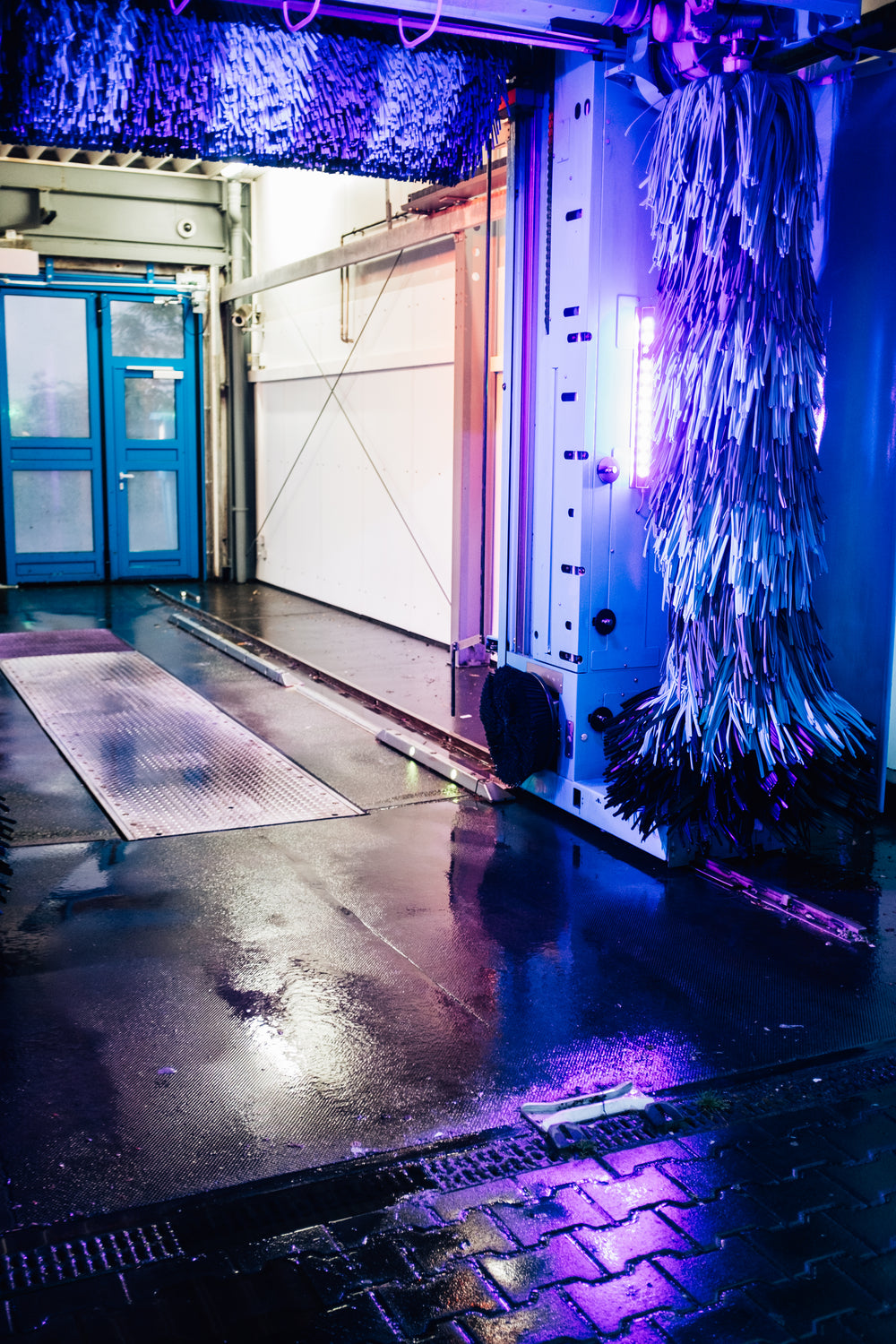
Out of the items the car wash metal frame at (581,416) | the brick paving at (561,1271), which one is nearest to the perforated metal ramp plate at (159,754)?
the car wash metal frame at (581,416)

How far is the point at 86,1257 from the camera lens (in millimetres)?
2594

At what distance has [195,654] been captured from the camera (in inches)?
374

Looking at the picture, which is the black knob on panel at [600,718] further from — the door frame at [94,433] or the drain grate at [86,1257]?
the door frame at [94,433]

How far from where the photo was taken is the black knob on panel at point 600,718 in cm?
540

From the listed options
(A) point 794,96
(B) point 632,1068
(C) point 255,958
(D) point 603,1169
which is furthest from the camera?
(A) point 794,96

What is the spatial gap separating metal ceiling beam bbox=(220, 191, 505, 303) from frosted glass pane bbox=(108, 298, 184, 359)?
0.77 metres

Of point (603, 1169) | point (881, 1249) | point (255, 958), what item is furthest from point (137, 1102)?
point (881, 1249)

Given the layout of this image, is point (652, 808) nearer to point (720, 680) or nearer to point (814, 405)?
point (720, 680)

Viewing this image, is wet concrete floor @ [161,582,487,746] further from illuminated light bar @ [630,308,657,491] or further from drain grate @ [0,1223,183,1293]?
drain grate @ [0,1223,183,1293]

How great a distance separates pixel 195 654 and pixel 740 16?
6198 millimetres

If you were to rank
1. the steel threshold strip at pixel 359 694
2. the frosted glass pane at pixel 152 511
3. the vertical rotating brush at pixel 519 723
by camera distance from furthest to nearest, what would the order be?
the frosted glass pane at pixel 152 511 < the steel threshold strip at pixel 359 694 < the vertical rotating brush at pixel 519 723

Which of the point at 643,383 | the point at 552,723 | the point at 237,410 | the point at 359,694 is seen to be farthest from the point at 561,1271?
the point at 237,410

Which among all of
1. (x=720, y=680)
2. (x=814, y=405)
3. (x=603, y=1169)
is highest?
(x=814, y=405)

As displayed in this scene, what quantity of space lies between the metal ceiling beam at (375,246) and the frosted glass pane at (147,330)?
0.77 meters
